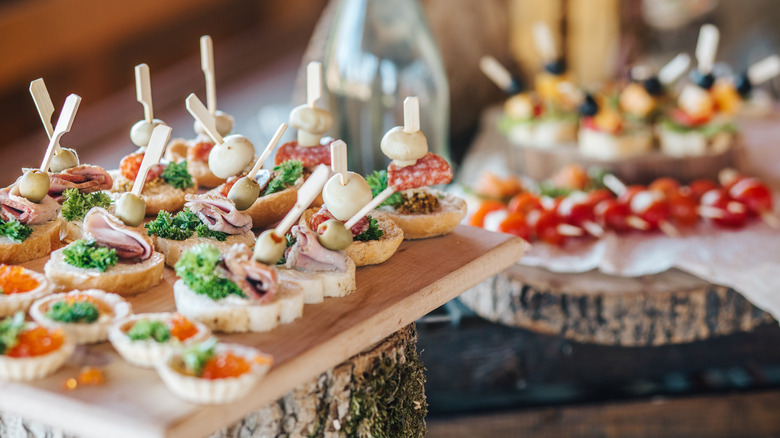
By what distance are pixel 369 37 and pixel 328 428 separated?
7.66 feet

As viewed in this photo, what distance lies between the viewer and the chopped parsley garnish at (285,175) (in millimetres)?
2094

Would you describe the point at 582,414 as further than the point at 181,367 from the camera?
Yes

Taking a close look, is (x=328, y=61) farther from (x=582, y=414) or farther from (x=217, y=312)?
(x=217, y=312)

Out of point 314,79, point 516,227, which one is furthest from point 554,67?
point 314,79

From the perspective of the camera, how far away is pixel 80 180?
6.84 ft

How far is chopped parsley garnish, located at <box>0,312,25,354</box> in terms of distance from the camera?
53.8 inches

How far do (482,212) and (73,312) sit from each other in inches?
82.5

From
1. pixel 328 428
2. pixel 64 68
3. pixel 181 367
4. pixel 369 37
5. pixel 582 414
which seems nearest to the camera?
pixel 181 367

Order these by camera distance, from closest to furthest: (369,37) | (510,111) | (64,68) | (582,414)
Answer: (582,414) → (369,37) → (510,111) → (64,68)

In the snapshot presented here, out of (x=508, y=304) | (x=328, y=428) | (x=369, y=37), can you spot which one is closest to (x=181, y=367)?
(x=328, y=428)

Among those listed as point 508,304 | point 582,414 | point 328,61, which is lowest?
point 582,414

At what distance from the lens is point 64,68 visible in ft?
21.0

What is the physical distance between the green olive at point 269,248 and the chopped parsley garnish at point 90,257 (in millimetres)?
320

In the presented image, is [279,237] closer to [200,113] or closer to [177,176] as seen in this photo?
[200,113]
